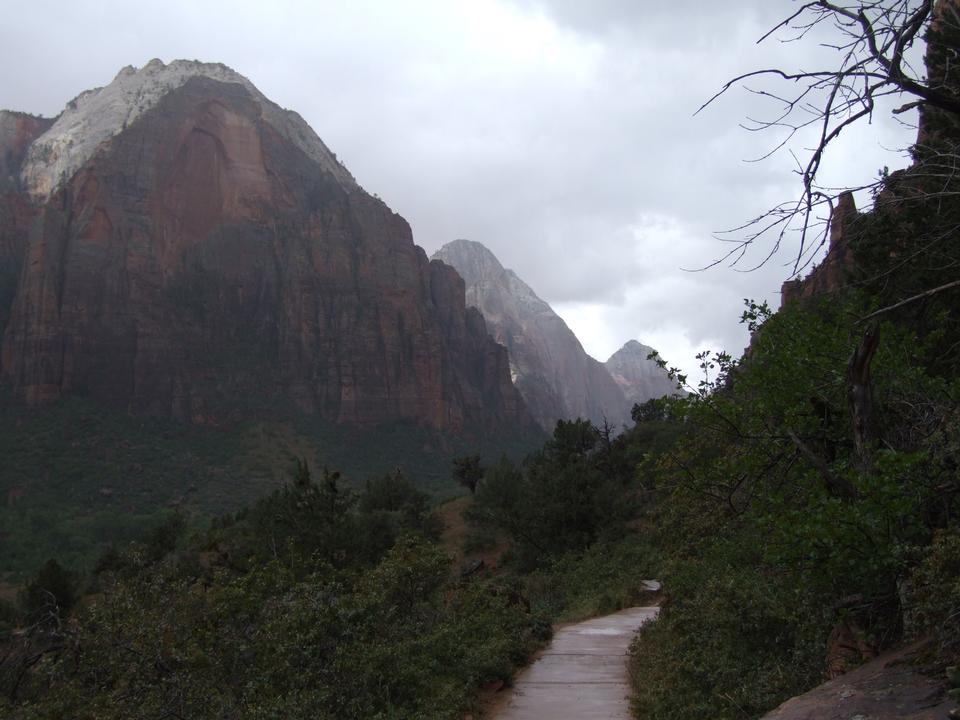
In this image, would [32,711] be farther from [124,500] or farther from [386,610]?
[124,500]

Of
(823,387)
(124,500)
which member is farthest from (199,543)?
(124,500)

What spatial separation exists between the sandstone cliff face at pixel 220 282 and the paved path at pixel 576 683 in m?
88.0

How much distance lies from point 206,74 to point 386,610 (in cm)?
13535

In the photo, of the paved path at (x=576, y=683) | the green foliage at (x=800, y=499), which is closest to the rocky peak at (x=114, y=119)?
the paved path at (x=576, y=683)

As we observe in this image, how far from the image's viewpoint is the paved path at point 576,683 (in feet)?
27.7

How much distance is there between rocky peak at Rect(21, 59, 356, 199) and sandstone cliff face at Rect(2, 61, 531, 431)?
47 cm

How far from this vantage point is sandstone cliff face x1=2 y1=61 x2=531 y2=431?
3878 inches

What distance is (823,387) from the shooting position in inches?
316


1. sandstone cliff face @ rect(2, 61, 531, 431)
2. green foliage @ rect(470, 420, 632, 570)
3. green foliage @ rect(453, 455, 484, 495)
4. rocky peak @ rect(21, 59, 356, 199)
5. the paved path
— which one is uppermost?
rocky peak @ rect(21, 59, 356, 199)

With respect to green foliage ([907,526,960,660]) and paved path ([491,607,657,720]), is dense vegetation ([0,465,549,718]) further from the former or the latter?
green foliage ([907,526,960,660])

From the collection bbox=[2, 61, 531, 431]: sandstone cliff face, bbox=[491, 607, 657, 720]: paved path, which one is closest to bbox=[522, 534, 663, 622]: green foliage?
bbox=[491, 607, 657, 720]: paved path

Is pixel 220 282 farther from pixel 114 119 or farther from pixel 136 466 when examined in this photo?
pixel 136 466

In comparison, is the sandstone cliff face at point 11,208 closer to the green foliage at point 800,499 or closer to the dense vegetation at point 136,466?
the dense vegetation at point 136,466

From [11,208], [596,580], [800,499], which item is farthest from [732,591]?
[11,208]
